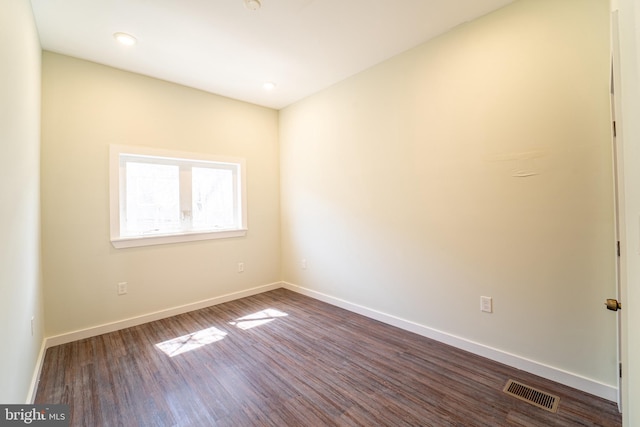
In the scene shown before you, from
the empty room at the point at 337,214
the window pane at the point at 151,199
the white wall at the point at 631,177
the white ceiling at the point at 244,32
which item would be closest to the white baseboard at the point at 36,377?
the empty room at the point at 337,214

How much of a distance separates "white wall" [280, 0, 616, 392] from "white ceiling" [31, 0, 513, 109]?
281 mm

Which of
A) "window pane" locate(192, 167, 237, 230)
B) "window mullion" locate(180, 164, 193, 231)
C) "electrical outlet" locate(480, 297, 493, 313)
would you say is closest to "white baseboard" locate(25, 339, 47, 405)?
"window mullion" locate(180, 164, 193, 231)

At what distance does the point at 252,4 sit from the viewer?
2051 millimetres

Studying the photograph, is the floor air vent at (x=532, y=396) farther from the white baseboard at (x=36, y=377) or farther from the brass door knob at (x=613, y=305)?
the white baseboard at (x=36, y=377)

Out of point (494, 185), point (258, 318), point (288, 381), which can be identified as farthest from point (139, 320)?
point (494, 185)

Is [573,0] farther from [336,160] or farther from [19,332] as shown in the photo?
[19,332]

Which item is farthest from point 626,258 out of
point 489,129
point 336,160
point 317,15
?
point 336,160

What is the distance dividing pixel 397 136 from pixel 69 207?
3.24 m

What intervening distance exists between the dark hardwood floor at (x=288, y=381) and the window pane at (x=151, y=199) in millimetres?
1107

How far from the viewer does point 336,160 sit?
342 centimetres

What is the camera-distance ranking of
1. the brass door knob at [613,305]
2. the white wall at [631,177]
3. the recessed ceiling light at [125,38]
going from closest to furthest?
the white wall at [631,177]
the brass door knob at [613,305]
the recessed ceiling light at [125,38]

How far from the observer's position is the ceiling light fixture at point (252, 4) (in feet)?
6.64

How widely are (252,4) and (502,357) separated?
3290mm

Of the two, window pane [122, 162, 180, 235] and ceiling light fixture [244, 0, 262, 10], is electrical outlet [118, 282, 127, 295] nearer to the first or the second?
window pane [122, 162, 180, 235]
